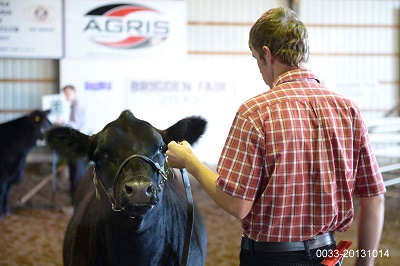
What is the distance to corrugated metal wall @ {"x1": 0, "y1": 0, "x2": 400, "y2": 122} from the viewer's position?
13.9 meters

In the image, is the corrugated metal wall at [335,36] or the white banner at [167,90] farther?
the corrugated metal wall at [335,36]

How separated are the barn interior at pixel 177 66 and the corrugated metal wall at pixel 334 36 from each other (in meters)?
0.03

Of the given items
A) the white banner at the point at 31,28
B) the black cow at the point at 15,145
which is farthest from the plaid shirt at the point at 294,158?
the white banner at the point at 31,28

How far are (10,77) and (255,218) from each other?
484 inches

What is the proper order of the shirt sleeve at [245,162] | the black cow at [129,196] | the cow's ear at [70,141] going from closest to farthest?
the shirt sleeve at [245,162], the black cow at [129,196], the cow's ear at [70,141]

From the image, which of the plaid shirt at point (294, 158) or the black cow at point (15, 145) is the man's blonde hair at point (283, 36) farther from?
the black cow at point (15, 145)

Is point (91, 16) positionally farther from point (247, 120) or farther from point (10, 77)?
point (247, 120)

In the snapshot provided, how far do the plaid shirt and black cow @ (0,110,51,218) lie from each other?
6.74m

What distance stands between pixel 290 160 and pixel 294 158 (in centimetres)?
1

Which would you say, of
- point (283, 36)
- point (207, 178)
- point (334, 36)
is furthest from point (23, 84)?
point (283, 36)

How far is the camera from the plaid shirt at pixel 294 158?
1.58 metres

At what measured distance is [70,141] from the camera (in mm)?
2539

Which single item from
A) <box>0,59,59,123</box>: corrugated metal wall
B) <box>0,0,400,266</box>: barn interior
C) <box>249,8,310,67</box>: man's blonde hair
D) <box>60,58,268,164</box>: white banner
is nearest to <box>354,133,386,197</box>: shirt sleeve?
<box>249,8,310,67</box>: man's blonde hair

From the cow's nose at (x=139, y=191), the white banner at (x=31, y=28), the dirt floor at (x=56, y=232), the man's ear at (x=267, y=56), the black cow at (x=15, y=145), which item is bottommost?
the dirt floor at (x=56, y=232)
